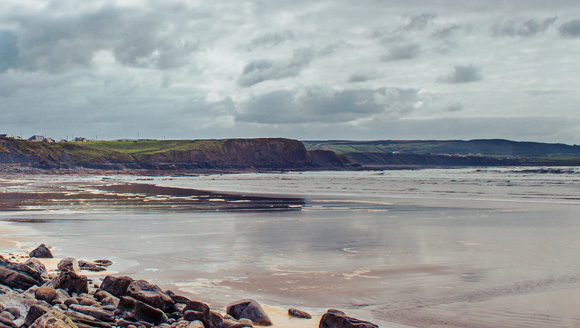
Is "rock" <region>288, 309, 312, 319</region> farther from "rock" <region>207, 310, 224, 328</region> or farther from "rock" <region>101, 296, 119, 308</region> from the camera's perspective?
"rock" <region>101, 296, 119, 308</region>

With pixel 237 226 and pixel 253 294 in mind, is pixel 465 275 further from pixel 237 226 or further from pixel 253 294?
pixel 237 226

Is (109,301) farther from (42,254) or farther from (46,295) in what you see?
(42,254)

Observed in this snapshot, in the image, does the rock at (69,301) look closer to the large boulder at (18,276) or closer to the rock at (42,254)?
the large boulder at (18,276)

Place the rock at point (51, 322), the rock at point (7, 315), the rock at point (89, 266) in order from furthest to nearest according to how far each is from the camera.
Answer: the rock at point (89, 266) < the rock at point (7, 315) < the rock at point (51, 322)

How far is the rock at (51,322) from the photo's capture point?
8727 mm

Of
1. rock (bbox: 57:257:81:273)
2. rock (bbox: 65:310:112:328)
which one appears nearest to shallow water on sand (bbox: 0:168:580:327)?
rock (bbox: 57:257:81:273)

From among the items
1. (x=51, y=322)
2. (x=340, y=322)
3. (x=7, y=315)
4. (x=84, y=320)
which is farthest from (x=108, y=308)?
(x=340, y=322)

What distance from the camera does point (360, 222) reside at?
1086 inches

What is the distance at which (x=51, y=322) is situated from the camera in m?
8.80

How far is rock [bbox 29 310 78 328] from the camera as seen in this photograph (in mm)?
8727

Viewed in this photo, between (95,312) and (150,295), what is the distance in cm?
117

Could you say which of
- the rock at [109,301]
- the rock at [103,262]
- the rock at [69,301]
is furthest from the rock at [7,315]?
the rock at [103,262]

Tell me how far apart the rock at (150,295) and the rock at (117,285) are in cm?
36

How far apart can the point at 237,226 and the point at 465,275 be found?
13.5 meters
